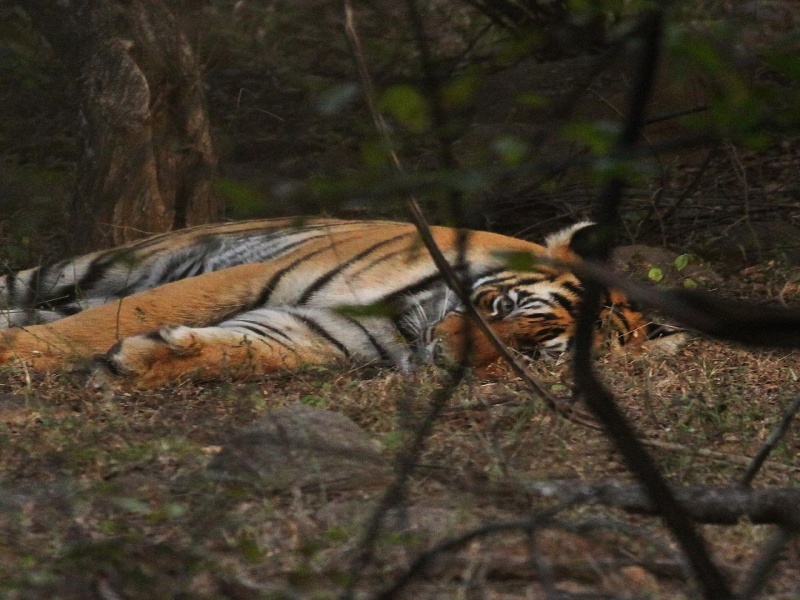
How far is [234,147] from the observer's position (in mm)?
6879

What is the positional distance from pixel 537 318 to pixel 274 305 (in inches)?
34.8

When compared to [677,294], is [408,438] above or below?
below

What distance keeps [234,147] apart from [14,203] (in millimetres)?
1662

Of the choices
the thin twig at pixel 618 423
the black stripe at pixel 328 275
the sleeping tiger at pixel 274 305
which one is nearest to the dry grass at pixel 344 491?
the sleeping tiger at pixel 274 305

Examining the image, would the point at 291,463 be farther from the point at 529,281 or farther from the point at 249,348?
the point at 529,281

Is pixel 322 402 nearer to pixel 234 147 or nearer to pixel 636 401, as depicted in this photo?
pixel 636 401

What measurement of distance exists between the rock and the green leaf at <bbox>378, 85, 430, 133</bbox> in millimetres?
1015

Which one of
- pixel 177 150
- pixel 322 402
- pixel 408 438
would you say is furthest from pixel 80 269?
pixel 408 438

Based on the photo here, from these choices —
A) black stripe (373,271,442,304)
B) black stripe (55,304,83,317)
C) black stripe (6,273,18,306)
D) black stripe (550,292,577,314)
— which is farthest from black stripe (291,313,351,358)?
black stripe (6,273,18,306)

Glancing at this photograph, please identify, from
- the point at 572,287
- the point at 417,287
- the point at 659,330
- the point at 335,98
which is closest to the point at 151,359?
the point at 417,287

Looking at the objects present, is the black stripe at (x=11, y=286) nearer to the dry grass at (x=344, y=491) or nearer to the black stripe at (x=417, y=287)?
the dry grass at (x=344, y=491)

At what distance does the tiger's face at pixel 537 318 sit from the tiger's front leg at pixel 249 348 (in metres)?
0.29

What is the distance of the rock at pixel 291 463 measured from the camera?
2.53m

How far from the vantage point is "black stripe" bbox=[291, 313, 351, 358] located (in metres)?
4.30
